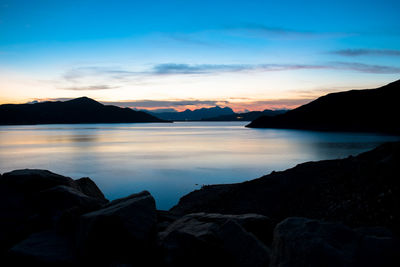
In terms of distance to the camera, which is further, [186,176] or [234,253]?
[186,176]

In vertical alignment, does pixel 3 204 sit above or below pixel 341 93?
below

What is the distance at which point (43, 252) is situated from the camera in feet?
18.8

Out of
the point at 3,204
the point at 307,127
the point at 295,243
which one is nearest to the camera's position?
the point at 295,243

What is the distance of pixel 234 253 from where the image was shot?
535 cm

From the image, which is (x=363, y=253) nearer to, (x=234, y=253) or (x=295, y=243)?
(x=295, y=243)

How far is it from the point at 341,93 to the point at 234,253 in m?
144

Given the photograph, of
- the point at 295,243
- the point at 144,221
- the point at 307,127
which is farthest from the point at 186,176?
the point at 307,127

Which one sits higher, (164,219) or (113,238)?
(113,238)

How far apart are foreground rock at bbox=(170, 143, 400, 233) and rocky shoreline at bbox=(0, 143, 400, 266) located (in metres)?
0.05

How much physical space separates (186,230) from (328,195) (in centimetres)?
689

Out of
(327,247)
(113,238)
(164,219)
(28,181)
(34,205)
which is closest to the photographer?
(327,247)

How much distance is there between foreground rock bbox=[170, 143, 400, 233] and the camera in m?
8.21

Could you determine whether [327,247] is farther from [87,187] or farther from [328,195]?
[87,187]

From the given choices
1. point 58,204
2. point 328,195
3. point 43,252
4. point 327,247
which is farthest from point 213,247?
point 328,195
